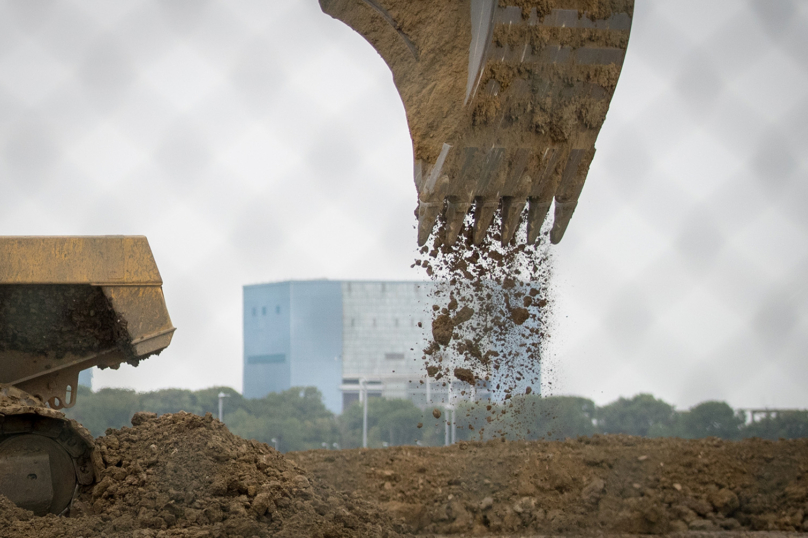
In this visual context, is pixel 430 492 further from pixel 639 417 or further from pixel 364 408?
pixel 364 408

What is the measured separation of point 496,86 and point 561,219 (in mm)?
845

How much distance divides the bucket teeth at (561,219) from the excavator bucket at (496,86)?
0.34 feet

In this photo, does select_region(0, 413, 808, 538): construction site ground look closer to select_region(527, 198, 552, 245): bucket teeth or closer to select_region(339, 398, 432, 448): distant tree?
select_region(527, 198, 552, 245): bucket teeth

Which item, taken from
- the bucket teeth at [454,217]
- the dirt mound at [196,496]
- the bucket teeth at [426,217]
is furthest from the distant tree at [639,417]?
the bucket teeth at [426,217]

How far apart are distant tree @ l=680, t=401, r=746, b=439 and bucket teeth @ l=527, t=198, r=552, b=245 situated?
122 inches

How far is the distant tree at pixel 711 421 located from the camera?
5922 millimetres

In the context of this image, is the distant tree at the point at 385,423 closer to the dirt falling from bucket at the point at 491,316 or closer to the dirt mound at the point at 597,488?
the dirt mound at the point at 597,488

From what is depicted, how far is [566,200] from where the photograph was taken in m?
3.28

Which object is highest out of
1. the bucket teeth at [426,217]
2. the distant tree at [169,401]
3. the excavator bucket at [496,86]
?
the excavator bucket at [496,86]

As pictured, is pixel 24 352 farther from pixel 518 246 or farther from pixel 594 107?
pixel 594 107

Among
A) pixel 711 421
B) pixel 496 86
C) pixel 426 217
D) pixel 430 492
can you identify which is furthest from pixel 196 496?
pixel 711 421

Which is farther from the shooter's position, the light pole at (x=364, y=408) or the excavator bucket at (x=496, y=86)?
the light pole at (x=364, y=408)

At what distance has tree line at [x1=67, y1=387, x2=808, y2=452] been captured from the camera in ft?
15.7

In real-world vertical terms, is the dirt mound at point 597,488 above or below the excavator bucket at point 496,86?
below
